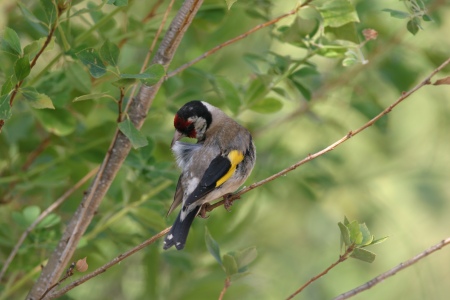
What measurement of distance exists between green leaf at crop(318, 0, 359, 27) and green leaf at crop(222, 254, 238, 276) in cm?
74

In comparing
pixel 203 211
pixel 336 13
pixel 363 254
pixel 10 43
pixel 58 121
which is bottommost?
pixel 203 211

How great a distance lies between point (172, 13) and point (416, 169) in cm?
206

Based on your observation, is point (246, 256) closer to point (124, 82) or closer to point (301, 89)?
point (124, 82)

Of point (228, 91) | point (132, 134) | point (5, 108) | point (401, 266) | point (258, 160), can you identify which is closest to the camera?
point (401, 266)

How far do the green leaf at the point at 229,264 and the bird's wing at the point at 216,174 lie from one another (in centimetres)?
47

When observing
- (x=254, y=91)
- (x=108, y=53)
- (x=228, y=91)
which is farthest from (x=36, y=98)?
(x=254, y=91)

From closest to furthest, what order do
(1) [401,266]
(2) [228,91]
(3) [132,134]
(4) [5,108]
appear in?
(1) [401,266] < (4) [5,108] < (3) [132,134] < (2) [228,91]

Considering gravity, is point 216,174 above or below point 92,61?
below

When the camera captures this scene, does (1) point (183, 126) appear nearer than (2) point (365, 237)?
No

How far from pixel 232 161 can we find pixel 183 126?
209 millimetres

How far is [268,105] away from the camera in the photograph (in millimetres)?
2482

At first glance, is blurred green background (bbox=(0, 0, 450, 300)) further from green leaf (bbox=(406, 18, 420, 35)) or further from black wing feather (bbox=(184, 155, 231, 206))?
green leaf (bbox=(406, 18, 420, 35))

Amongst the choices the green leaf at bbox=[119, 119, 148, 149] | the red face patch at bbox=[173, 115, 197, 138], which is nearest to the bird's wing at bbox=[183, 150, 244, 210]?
the red face patch at bbox=[173, 115, 197, 138]

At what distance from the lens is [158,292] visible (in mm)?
2863
